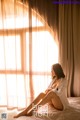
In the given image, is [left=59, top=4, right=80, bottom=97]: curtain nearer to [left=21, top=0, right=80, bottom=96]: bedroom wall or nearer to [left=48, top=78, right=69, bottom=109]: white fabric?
[left=21, top=0, right=80, bottom=96]: bedroom wall

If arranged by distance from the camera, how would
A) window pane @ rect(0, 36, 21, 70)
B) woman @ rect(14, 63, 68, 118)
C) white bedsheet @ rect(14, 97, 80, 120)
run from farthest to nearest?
1. window pane @ rect(0, 36, 21, 70)
2. woman @ rect(14, 63, 68, 118)
3. white bedsheet @ rect(14, 97, 80, 120)

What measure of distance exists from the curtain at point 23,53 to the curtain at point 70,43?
159 mm

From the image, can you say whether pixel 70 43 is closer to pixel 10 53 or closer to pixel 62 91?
pixel 62 91

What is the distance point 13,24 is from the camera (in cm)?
310

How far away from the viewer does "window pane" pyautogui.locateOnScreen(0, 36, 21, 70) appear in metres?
3.10

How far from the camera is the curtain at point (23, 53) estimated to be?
9.76 ft

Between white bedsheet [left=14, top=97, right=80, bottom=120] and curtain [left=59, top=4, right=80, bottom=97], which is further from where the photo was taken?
curtain [left=59, top=4, right=80, bottom=97]

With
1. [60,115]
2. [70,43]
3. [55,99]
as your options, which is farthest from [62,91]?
[70,43]

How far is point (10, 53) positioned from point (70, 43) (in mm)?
1083

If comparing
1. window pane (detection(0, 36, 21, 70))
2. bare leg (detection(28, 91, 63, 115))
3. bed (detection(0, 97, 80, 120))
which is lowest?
bed (detection(0, 97, 80, 120))

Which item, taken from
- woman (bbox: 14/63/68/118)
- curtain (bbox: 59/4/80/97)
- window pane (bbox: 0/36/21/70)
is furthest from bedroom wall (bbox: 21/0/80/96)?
window pane (bbox: 0/36/21/70)

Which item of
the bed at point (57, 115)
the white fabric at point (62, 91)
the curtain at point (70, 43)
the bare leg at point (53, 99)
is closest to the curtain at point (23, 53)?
the curtain at point (70, 43)

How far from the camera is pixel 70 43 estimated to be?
2.85 metres

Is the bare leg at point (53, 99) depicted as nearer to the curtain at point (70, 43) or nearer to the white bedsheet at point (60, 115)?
the white bedsheet at point (60, 115)
